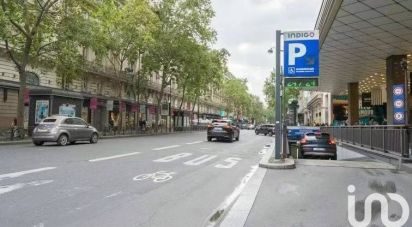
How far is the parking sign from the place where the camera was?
48.9 feet

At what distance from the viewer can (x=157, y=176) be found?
1127cm

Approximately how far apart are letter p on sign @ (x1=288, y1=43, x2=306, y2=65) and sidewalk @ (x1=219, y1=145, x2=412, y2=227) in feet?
12.3

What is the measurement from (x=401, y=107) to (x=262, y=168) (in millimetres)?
13006

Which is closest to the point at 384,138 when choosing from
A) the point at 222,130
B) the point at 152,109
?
the point at 222,130

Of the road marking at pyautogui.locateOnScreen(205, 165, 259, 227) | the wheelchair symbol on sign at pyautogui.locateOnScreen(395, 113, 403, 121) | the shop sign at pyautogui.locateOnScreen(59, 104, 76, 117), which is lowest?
the road marking at pyautogui.locateOnScreen(205, 165, 259, 227)

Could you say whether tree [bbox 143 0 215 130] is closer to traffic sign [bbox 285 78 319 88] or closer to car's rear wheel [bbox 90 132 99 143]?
car's rear wheel [bbox 90 132 99 143]

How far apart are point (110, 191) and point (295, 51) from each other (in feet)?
29.6

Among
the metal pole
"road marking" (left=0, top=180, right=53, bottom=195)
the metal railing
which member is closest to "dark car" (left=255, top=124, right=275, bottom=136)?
the metal railing

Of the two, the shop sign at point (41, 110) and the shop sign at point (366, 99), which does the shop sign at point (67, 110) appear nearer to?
the shop sign at point (41, 110)

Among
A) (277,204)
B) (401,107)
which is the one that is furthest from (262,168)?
(401,107)

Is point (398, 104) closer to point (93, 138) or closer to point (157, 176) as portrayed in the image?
point (157, 176)

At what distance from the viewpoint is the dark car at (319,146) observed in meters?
18.1

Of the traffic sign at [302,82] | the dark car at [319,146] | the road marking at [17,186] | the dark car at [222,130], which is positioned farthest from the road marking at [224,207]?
the dark car at [222,130]

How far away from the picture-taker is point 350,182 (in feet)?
36.7
